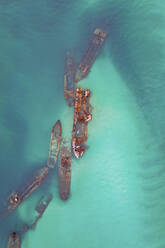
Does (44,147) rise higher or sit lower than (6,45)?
lower

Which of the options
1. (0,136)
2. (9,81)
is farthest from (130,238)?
(9,81)

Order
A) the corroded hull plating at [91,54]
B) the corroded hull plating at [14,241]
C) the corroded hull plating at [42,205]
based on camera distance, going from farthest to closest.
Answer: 1. the corroded hull plating at [91,54]
2. the corroded hull plating at [42,205]
3. the corroded hull plating at [14,241]

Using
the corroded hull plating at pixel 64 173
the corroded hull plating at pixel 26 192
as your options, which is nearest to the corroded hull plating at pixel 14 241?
the corroded hull plating at pixel 26 192

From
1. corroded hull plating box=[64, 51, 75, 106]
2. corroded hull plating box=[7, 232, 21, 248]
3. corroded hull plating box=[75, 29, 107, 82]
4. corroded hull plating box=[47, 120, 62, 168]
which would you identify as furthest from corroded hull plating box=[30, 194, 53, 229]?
corroded hull plating box=[75, 29, 107, 82]

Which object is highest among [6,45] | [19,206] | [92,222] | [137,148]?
[6,45]

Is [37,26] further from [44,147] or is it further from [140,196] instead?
[140,196]

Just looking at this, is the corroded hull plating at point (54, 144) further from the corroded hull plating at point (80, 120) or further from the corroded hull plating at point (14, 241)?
the corroded hull plating at point (14, 241)
